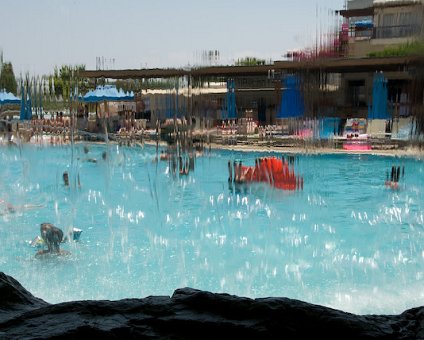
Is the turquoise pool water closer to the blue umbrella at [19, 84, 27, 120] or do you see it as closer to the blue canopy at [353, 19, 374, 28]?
the blue umbrella at [19, 84, 27, 120]

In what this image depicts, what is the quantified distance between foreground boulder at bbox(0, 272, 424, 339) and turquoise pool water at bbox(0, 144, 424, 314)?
10.6ft

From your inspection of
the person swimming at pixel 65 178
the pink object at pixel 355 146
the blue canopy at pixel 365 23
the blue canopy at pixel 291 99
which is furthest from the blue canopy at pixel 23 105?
the pink object at pixel 355 146

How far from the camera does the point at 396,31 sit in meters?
4.83

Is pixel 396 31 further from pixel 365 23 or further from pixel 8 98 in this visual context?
pixel 8 98

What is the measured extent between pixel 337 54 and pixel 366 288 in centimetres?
256

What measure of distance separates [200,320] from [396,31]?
14.3 feet

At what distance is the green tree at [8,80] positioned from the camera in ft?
25.5

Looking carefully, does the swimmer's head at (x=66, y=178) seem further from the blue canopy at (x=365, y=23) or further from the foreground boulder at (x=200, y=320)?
the foreground boulder at (x=200, y=320)

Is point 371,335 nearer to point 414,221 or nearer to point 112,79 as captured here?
point 112,79

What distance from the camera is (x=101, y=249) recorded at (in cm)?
600

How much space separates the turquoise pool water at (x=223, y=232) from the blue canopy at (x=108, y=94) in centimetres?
175

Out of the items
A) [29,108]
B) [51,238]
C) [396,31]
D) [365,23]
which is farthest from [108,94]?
[396,31]

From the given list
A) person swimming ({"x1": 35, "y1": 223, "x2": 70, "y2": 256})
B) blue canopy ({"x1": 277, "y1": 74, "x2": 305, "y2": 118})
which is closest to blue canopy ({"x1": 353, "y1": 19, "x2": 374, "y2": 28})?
blue canopy ({"x1": 277, "y1": 74, "x2": 305, "y2": 118})

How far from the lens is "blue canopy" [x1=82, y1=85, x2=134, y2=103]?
7037mm
